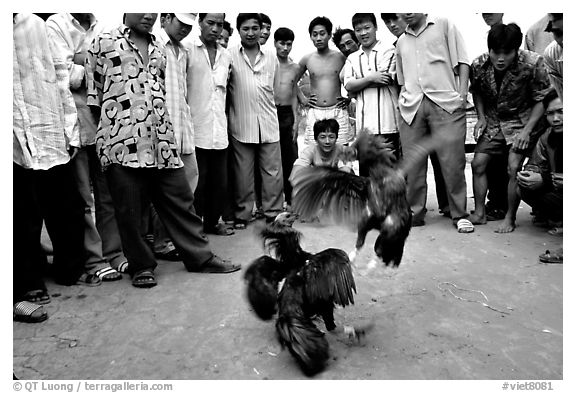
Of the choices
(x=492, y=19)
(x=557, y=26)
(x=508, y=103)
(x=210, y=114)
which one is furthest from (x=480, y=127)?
(x=210, y=114)

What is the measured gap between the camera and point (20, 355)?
2.64 m

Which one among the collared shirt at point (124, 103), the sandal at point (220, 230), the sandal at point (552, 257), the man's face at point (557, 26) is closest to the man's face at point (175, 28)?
the collared shirt at point (124, 103)

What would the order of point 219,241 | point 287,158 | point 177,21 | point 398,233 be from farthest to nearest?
1. point 287,158
2. point 219,241
3. point 177,21
4. point 398,233

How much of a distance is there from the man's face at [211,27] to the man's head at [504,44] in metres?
2.74

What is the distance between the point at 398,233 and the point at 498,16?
12.6ft

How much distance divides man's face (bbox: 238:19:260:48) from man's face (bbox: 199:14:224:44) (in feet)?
1.89

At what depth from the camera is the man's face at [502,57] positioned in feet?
15.9

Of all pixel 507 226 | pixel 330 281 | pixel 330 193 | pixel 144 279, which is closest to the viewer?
pixel 330 281

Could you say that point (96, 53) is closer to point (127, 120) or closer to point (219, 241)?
point (127, 120)

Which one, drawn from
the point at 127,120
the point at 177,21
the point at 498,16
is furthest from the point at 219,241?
the point at 498,16

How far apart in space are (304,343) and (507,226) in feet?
10.6

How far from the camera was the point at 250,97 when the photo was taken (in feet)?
17.4

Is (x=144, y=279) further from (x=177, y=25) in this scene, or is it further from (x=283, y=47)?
(x=283, y=47)

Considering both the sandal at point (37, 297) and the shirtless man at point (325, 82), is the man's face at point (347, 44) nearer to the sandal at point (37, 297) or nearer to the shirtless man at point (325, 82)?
the shirtless man at point (325, 82)
